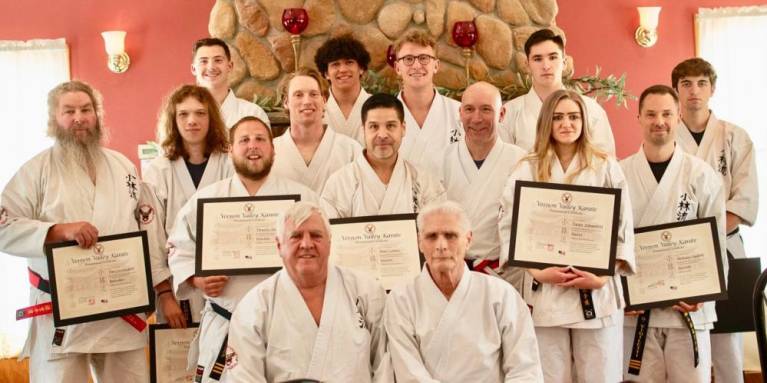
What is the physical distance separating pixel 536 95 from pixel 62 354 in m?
2.99

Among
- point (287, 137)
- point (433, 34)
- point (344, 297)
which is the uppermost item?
point (433, 34)

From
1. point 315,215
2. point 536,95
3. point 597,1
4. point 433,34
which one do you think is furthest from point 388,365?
point 597,1

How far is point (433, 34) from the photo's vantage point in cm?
714

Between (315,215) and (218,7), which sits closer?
(315,215)

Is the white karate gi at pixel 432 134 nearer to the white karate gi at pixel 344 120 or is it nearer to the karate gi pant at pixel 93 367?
the white karate gi at pixel 344 120

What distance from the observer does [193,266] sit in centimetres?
459

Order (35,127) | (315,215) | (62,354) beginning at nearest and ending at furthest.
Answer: (315,215), (62,354), (35,127)

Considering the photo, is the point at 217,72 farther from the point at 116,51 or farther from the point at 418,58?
the point at 116,51

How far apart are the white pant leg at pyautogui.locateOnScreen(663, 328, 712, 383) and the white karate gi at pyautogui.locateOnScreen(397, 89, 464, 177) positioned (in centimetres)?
155

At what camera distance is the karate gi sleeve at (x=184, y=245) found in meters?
4.59

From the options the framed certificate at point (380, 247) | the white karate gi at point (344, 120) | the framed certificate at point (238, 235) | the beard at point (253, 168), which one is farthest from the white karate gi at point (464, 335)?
the white karate gi at point (344, 120)

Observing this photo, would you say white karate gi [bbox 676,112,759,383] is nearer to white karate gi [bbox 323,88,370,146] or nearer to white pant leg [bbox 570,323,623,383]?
white pant leg [bbox 570,323,623,383]

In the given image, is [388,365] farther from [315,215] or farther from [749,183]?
[749,183]

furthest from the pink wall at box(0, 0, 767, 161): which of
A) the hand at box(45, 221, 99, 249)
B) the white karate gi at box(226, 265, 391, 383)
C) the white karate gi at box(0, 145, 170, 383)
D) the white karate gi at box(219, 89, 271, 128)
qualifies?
A: the white karate gi at box(226, 265, 391, 383)
